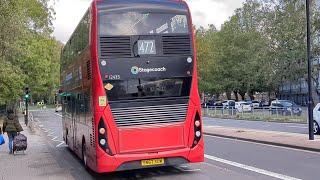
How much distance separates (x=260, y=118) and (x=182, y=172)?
28425 millimetres

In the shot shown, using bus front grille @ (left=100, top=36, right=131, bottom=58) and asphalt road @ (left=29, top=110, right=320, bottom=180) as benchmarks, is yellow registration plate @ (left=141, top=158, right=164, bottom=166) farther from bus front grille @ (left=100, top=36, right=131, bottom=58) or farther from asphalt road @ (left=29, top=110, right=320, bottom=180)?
bus front grille @ (left=100, top=36, right=131, bottom=58)

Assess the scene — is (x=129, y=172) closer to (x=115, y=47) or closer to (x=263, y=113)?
(x=115, y=47)

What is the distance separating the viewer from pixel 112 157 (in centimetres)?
984

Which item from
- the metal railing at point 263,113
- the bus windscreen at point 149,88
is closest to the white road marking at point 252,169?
the bus windscreen at point 149,88

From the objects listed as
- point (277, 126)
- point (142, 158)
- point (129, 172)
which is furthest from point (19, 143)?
point (277, 126)

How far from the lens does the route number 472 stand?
401 inches

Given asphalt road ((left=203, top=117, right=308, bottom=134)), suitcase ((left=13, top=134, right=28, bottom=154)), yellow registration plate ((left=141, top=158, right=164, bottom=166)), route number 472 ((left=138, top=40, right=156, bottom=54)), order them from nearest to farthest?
yellow registration plate ((left=141, top=158, right=164, bottom=166)) < route number 472 ((left=138, top=40, right=156, bottom=54)) < suitcase ((left=13, top=134, right=28, bottom=154)) < asphalt road ((left=203, top=117, right=308, bottom=134))

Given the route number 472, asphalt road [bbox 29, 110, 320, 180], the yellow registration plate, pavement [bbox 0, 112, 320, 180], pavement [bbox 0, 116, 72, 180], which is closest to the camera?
the yellow registration plate

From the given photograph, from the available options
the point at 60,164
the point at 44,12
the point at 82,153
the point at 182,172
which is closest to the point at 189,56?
the point at 182,172

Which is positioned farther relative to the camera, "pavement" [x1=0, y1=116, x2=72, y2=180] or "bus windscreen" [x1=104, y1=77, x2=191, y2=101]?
"pavement" [x1=0, y1=116, x2=72, y2=180]

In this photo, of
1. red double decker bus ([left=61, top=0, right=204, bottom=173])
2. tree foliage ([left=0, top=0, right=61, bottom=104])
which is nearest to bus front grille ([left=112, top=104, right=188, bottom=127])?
red double decker bus ([left=61, top=0, right=204, bottom=173])

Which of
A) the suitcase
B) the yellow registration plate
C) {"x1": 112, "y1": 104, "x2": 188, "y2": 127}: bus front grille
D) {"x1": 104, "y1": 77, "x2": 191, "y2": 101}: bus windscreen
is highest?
{"x1": 104, "y1": 77, "x2": 191, "y2": 101}: bus windscreen

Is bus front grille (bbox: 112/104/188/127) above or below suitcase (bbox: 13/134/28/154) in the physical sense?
above

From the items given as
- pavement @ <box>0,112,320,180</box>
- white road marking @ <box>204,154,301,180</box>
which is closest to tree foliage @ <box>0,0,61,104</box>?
pavement @ <box>0,112,320,180</box>
